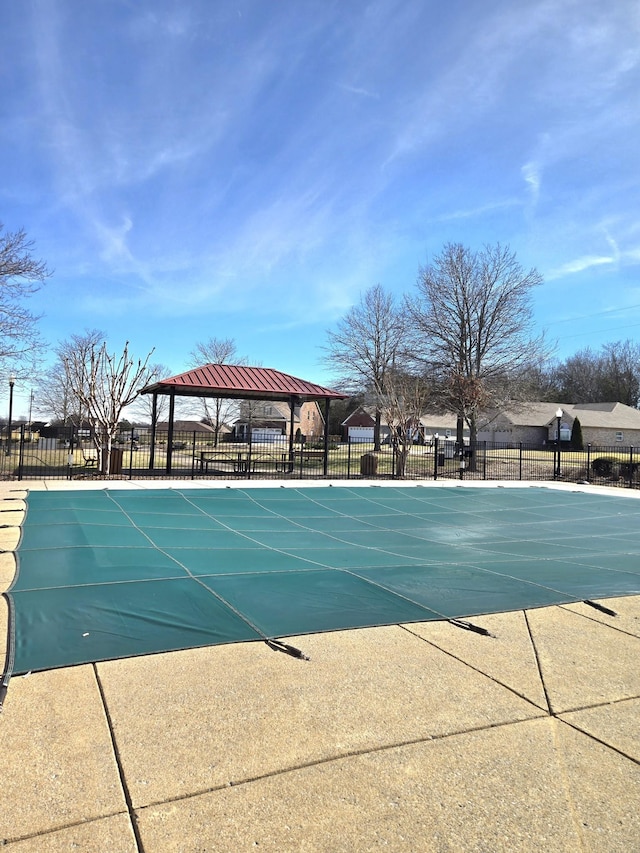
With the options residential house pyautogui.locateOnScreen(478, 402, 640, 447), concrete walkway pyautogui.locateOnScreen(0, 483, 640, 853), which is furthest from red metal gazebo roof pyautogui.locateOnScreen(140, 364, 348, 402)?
residential house pyautogui.locateOnScreen(478, 402, 640, 447)

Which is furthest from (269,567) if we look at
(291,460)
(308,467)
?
(308,467)

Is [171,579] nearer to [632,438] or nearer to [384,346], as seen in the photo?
[384,346]

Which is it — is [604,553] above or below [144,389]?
below

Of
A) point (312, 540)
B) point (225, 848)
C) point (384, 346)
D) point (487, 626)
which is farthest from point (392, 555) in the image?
point (384, 346)

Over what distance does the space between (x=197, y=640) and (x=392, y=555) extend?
12.7ft

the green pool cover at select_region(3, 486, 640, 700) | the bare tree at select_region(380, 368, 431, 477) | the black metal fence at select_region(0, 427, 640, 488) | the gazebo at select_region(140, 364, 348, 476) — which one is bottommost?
the green pool cover at select_region(3, 486, 640, 700)

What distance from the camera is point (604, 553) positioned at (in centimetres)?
812

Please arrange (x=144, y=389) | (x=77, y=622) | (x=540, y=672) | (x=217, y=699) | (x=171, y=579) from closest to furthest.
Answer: (x=217, y=699)
(x=540, y=672)
(x=77, y=622)
(x=171, y=579)
(x=144, y=389)

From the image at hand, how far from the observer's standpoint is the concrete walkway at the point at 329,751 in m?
2.20

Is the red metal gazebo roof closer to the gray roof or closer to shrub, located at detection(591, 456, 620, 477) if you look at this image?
shrub, located at detection(591, 456, 620, 477)

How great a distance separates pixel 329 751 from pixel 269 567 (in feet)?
12.6

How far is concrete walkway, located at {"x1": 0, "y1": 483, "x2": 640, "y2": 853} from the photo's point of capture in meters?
2.20

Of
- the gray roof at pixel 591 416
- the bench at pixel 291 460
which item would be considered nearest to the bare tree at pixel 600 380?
the gray roof at pixel 591 416

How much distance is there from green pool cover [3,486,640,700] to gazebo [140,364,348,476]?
718cm
